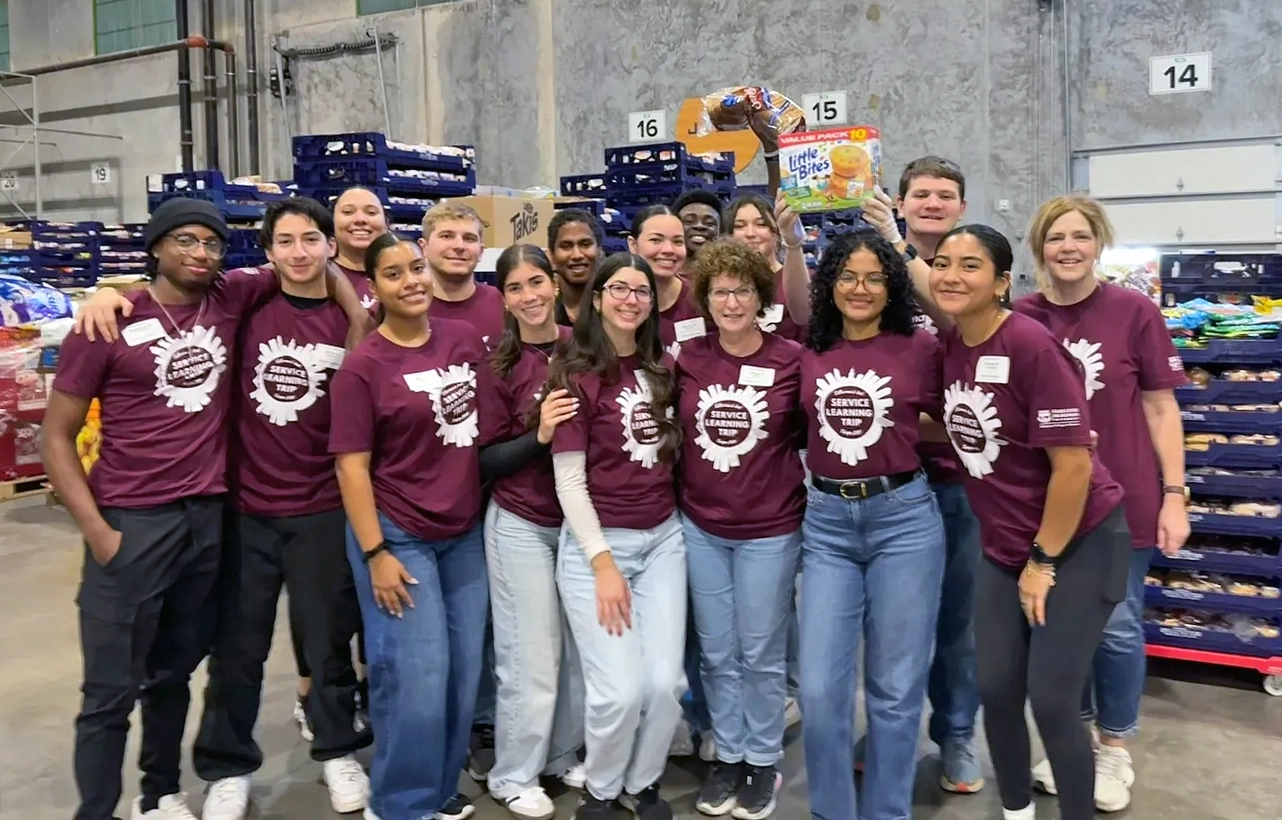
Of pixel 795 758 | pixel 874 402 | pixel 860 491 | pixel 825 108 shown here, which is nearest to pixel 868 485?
pixel 860 491

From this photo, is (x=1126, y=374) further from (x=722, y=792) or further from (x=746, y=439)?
(x=722, y=792)

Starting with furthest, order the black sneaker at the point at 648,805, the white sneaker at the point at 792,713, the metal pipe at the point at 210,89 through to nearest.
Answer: the metal pipe at the point at 210,89, the white sneaker at the point at 792,713, the black sneaker at the point at 648,805

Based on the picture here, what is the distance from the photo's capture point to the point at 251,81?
11656mm

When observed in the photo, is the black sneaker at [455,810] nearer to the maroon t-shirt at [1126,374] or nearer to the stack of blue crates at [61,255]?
the maroon t-shirt at [1126,374]

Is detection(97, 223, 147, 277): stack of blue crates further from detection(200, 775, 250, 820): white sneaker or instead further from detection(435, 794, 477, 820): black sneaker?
detection(435, 794, 477, 820): black sneaker

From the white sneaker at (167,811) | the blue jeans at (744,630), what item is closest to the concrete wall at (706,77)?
the blue jeans at (744,630)

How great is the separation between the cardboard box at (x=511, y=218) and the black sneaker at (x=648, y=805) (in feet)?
10.8

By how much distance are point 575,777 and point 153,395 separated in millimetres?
1566

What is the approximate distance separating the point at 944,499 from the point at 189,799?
2341 mm

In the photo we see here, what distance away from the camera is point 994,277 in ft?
7.24

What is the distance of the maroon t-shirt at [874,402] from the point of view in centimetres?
238

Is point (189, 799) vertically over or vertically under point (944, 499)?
under

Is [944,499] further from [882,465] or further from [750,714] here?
[750,714]

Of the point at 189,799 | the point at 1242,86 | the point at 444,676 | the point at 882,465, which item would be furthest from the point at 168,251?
the point at 1242,86
